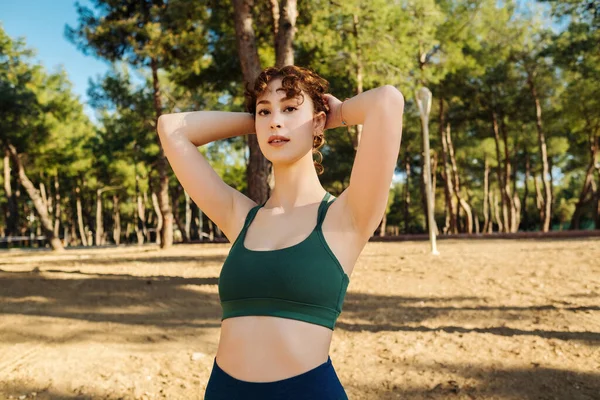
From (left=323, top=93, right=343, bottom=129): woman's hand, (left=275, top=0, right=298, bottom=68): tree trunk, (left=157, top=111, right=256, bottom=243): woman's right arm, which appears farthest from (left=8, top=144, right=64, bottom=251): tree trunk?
(left=323, top=93, right=343, bottom=129): woman's hand

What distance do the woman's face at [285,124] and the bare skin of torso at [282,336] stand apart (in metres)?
0.26

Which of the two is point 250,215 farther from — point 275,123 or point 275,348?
point 275,348

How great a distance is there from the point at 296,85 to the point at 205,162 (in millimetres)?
480

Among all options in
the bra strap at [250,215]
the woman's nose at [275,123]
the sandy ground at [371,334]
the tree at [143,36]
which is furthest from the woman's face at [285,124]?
the tree at [143,36]

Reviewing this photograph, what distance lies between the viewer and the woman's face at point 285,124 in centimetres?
173

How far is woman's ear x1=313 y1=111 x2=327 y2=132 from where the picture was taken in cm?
182

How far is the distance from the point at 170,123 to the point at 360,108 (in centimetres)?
79

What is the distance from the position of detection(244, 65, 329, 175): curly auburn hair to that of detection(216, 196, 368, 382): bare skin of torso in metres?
0.42

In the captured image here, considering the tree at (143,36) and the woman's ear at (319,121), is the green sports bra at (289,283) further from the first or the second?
the tree at (143,36)

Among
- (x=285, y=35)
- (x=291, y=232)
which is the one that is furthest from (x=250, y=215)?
(x=285, y=35)

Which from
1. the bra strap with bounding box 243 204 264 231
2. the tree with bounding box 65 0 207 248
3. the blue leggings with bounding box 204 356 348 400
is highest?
the tree with bounding box 65 0 207 248

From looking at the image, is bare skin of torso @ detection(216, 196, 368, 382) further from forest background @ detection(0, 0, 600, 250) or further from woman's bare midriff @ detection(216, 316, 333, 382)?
forest background @ detection(0, 0, 600, 250)

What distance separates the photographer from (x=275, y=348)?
57.8 inches

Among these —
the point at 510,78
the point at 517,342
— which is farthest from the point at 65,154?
the point at 517,342
